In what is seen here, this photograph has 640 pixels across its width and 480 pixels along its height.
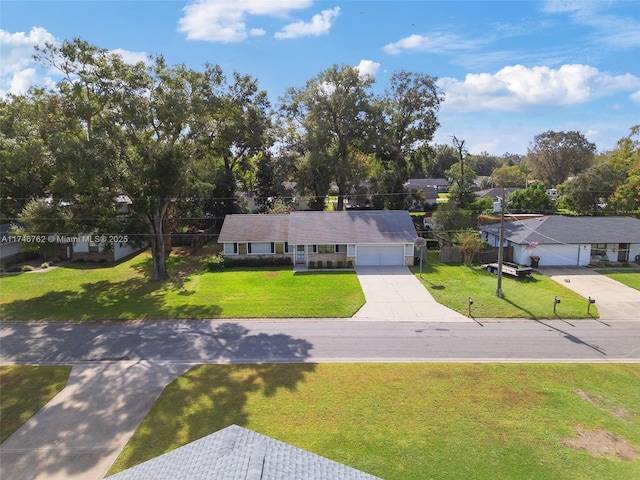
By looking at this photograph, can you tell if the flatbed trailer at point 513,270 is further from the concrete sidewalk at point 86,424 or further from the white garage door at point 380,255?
the concrete sidewalk at point 86,424

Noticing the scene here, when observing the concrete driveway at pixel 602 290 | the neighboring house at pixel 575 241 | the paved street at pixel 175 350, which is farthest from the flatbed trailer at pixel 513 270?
the paved street at pixel 175 350

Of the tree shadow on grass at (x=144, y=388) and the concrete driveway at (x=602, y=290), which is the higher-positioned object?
the concrete driveway at (x=602, y=290)

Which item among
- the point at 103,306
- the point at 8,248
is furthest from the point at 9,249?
the point at 103,306

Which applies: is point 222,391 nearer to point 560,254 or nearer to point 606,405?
point 606,405

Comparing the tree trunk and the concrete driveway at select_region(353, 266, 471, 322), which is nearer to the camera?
the concrete driveway at select_region(353, 266, 471, 322)

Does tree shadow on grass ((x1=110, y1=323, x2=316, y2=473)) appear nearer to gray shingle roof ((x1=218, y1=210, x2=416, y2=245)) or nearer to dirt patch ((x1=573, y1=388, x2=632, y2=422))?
dirt patch ((x1=573, y1=388, x2=632, y2=422))

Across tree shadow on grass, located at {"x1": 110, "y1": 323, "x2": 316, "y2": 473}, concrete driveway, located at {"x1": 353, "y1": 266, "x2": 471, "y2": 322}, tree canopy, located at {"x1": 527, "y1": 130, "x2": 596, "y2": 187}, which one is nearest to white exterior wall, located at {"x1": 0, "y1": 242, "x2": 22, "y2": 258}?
tree shadow on grass, located at {"x1": 110, "y1": 323, "x2": 316, "y2": 473}
